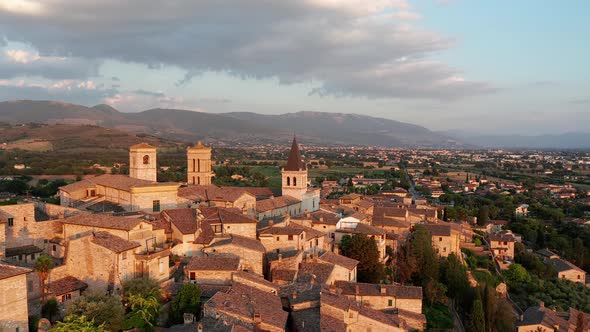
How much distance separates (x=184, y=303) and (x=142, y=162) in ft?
84.7

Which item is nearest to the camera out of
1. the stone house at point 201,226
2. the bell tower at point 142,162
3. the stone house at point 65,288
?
the stone house at point 65,288

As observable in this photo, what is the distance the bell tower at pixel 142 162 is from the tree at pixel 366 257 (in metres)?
20.3

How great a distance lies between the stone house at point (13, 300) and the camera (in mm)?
15906

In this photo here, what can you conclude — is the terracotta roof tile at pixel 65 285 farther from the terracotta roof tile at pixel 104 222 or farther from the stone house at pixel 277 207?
the stone house at pixel 277 207

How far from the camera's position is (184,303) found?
65.8ft

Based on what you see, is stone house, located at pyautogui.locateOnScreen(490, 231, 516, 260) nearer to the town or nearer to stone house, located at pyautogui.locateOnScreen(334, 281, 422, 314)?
the town

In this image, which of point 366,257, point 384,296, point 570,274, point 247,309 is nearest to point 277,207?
point 366,257

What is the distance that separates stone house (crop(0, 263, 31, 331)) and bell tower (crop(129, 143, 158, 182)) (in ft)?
88.3

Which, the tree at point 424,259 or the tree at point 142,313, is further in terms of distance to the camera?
the tree at point 424,259

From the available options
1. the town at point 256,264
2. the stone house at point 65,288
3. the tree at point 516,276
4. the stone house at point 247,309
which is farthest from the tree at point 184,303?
the tree at point 516,276

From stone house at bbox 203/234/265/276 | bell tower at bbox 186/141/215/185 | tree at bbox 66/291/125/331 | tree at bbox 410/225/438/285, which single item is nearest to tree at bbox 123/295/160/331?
tree at bbox 66/291/125/331

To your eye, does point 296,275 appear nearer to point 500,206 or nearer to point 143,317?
point 143,317

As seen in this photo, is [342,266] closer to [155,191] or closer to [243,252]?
[243,252]

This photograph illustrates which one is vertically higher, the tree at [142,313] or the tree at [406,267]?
the tree at [142,313]
